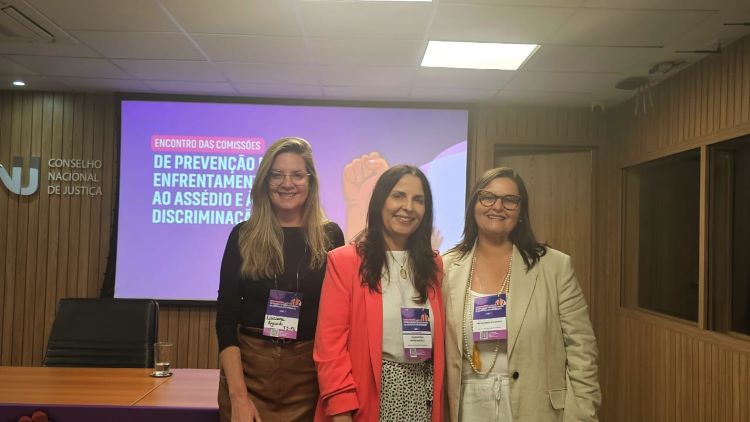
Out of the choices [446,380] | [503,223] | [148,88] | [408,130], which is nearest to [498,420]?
[446,380]

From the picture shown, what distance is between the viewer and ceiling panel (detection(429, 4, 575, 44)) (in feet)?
9.59

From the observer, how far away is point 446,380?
193 centimetres

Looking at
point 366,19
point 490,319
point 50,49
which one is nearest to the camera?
point 490,319

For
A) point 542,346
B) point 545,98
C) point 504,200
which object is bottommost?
point 542,346

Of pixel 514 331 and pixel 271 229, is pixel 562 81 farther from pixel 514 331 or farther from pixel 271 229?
pixel 271 229

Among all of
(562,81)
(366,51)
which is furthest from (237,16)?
(562,81)

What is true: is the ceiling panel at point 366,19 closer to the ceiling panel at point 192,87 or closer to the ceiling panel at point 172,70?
the ceiling panel at point 172,70

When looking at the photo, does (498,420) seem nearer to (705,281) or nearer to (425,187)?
Result: (425,187)

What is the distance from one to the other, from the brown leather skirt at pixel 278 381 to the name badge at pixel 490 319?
0.56 meters

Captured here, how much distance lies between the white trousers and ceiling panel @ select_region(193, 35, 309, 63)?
2.30 meters

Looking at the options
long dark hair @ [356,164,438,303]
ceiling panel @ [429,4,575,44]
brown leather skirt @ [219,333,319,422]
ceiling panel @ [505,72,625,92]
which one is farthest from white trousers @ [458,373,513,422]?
ceiling panel @ [505,72,625,92]

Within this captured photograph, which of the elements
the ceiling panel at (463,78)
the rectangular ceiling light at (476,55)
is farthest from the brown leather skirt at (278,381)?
the ceiling panel at (463,78)

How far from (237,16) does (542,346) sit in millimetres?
2277

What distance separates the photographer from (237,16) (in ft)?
10.1
